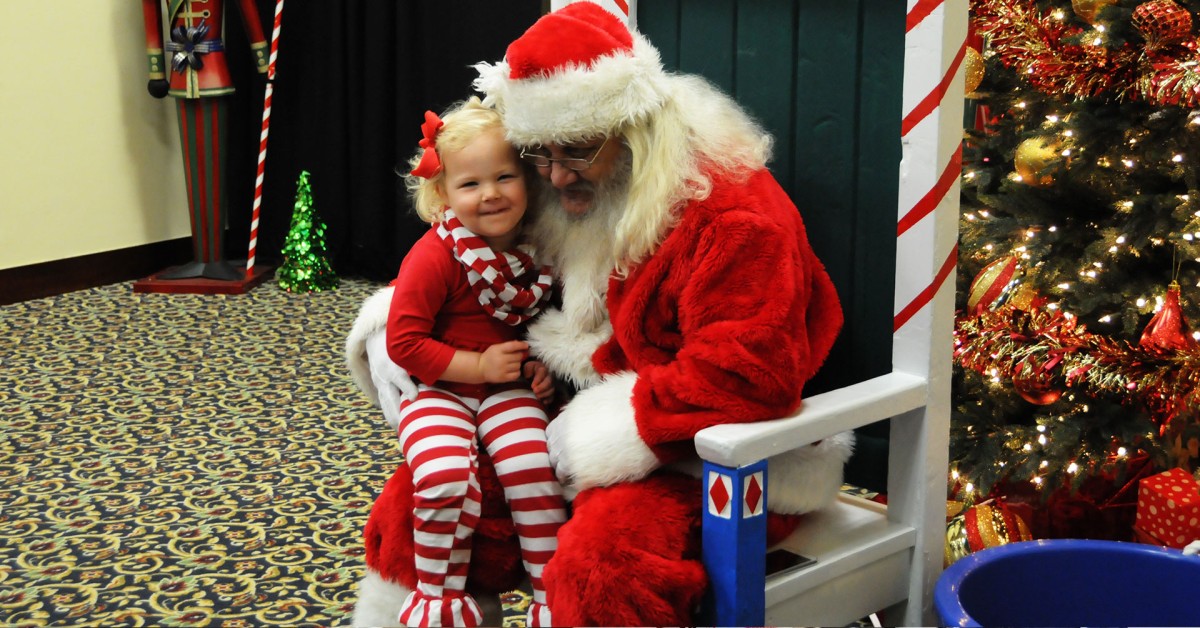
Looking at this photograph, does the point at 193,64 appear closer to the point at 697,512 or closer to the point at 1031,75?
the point at 1031,75

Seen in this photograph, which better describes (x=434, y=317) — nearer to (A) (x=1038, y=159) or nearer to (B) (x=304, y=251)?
(A) (x=1038, y=159)

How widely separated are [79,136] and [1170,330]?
Result: 13.7ft

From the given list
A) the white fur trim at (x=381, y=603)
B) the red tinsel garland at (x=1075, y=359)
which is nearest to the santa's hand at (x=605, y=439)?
the white fur trim at (x=381, y=603)

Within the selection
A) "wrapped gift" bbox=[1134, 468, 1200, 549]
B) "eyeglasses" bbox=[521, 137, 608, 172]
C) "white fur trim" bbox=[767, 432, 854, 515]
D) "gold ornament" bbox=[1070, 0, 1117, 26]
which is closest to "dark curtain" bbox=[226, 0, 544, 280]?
"gold ornament" bbox=[1070, 0, 1117, 26]

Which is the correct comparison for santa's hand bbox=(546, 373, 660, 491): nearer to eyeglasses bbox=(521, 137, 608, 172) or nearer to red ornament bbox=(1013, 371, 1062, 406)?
eyeglasses bbox=(521, 137, 608, 172)

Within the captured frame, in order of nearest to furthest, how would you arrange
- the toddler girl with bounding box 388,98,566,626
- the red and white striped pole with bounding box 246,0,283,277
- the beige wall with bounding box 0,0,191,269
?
the toddler girl with bounding box 388,98,566,626, the beige wall with bounding box 0,0,191,269, the red and white striped pole with bounding box 246,0,283,277

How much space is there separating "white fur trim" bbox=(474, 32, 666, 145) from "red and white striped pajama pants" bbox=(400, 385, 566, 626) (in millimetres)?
441

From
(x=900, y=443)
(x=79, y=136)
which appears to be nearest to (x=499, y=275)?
(x=900, y=443)

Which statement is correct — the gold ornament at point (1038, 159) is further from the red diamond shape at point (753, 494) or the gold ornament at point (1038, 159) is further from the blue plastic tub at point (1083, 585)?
the red diamond shape at point (753, 494)

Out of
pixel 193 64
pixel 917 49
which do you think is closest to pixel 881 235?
pixel 917 49

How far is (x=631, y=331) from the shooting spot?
172 centimetres

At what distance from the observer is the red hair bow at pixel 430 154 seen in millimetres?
1876

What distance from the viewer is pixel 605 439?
1660mm

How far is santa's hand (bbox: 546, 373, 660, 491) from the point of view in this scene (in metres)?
1.65
